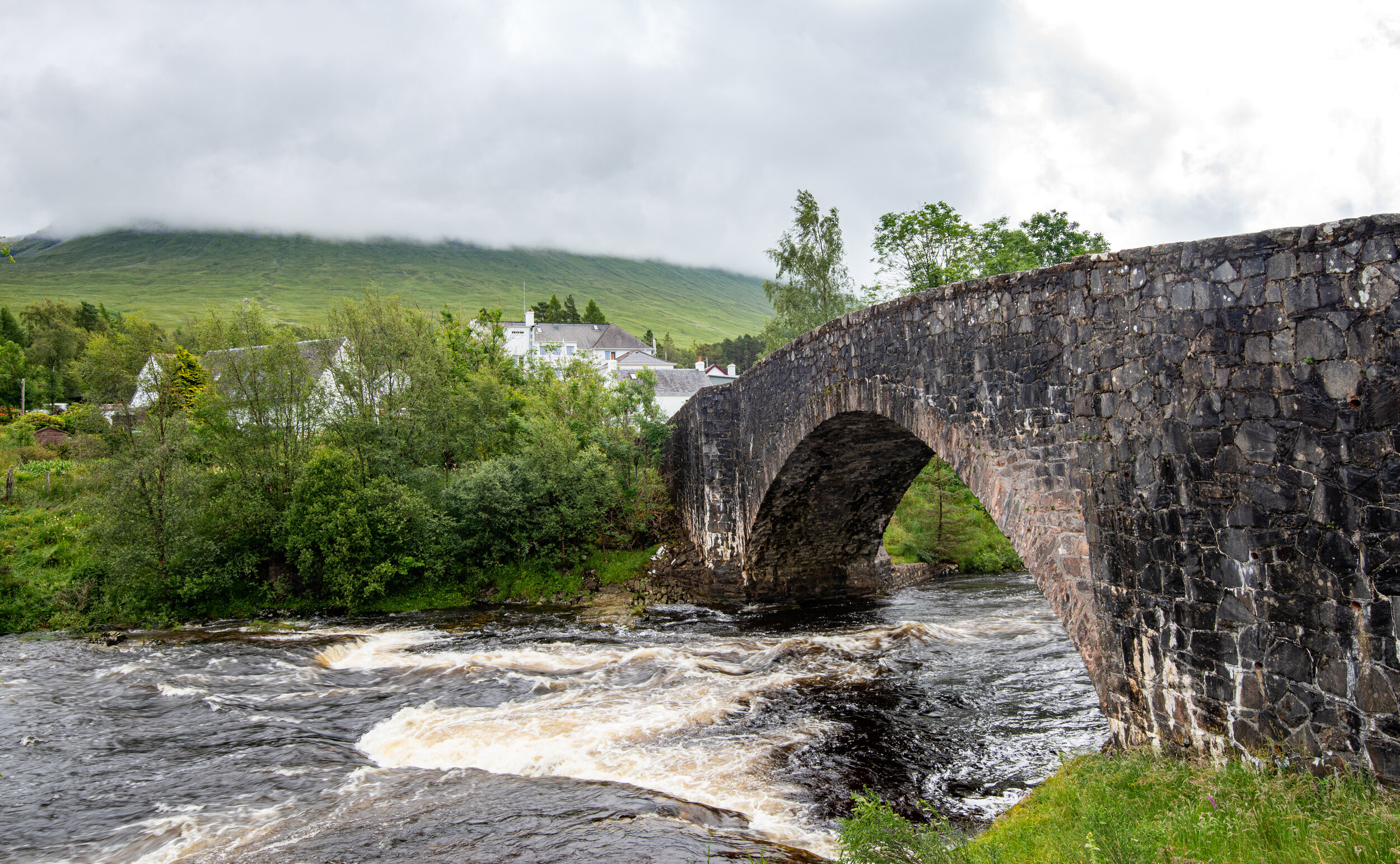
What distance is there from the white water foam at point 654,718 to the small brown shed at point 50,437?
32.8 meters

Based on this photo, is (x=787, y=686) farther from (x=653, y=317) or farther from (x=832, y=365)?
(x=653, y=317)

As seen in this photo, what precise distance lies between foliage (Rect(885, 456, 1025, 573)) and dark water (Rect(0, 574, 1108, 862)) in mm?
7060

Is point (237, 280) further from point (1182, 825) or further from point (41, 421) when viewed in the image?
point (1182, 825)

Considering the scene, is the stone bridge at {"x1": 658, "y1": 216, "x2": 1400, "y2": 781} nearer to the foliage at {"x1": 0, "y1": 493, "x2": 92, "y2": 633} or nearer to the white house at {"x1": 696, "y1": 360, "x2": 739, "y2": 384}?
the foliage at {"x1": 0, "y1": 493, "x2": 92, "y2": 633}

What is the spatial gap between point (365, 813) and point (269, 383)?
1813cm

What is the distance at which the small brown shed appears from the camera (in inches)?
1484

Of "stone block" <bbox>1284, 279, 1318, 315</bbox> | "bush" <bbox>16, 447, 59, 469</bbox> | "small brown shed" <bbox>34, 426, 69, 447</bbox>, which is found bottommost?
"stone block" <bbox>1284, 279, 1318, 315</bbox>

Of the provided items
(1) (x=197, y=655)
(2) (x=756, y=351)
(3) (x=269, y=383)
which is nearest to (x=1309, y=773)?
(1) (x=197, y=655)

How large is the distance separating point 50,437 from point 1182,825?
49.3 m

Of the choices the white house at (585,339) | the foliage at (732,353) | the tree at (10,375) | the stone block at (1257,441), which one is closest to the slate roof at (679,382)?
the white house at (585,339)

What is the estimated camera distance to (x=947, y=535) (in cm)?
2597

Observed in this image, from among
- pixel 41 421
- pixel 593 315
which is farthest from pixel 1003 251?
pixel 593 315

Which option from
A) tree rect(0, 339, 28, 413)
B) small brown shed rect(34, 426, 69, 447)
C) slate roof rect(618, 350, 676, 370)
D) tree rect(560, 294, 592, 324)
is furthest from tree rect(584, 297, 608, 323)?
small brown shed rect(34, 426, 69, 447)

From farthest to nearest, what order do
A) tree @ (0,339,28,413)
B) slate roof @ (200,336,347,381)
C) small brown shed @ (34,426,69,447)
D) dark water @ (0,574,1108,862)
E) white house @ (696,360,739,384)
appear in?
white house @ (696,360,739,384)
tree @ (0,339,28,413)
small brown shed @ (34,426,69,447)
slate roof @ (200,336,347,381)
dark water @ (0,574,1108,862)
